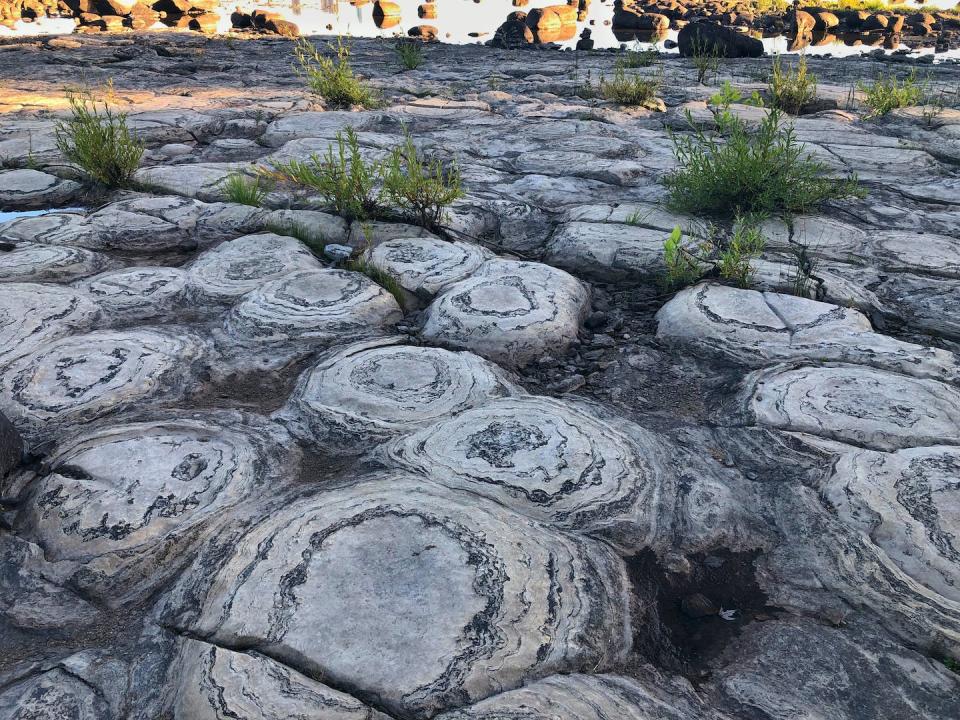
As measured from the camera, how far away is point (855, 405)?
204 centimetres

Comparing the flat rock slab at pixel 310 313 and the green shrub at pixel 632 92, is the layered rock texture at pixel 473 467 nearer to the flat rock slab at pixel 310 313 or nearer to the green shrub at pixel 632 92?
the flat rock slab at pixel 310 313

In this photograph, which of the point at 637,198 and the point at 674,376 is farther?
the point at 637,198

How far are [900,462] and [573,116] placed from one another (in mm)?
4655

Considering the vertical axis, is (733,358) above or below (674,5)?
below

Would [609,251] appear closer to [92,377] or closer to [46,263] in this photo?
[92,377]

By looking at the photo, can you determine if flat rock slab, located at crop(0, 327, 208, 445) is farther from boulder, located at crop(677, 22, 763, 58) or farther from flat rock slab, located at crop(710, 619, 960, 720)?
boulder, located at crop(677, 22, 763, 58)

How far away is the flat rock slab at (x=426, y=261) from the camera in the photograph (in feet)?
9.66

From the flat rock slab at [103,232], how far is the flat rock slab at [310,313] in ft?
3.21

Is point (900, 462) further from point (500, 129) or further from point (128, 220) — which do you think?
point (500, 129)

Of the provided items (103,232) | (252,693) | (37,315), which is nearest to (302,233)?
(103,232)

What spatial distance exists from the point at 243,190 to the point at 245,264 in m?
0.91

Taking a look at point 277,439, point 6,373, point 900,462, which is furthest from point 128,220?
point 900,462

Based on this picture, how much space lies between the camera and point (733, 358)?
2398mm

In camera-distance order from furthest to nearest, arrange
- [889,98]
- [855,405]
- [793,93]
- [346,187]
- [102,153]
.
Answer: [793,93], [889,98], [102,153], [346,187], [855,405]
